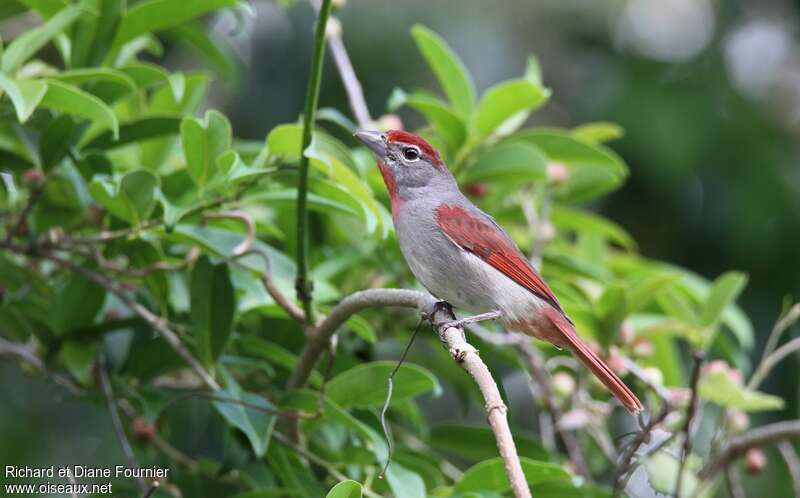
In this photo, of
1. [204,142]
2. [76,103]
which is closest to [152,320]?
[204,142]

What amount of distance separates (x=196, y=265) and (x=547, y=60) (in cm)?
666

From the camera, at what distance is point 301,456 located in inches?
135

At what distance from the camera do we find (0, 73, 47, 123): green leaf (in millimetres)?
2898

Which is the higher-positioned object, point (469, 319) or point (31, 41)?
point (31, 41)

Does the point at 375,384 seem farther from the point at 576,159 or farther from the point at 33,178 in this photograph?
the point at 576,159

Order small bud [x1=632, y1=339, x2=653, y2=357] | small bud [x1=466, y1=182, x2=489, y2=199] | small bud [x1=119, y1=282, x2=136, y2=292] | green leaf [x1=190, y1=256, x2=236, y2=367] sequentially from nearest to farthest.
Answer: green leaf [x1=190, y1=256, x2=236, y2=367] → small bud [x1=119, y1=282, x2=136, y2=292] → small bud [x1=632, y1=339, x2=653, y2=357] → small bud [x1=466, y1=182, x2=489, y2=199]

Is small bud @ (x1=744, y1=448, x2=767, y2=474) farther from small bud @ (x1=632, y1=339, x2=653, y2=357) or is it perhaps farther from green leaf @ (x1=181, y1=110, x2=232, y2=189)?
green leaf @ (x1=181, y1=110, x2=232, y2=189)

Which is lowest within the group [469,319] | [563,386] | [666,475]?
[666,475]

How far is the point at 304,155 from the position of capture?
3.07m

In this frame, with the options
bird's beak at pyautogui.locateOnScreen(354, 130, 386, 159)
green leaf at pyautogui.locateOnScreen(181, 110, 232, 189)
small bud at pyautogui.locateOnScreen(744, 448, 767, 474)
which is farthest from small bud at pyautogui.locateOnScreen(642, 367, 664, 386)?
green leaf at pyautogui.locateOnScreen(181, 110, 232, 189)

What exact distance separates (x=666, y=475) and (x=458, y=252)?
4.18ft

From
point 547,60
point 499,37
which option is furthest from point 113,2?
point 547,60

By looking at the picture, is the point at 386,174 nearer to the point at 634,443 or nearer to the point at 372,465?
the point at 372,465

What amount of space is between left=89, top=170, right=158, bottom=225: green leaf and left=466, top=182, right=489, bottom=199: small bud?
1.41 m
